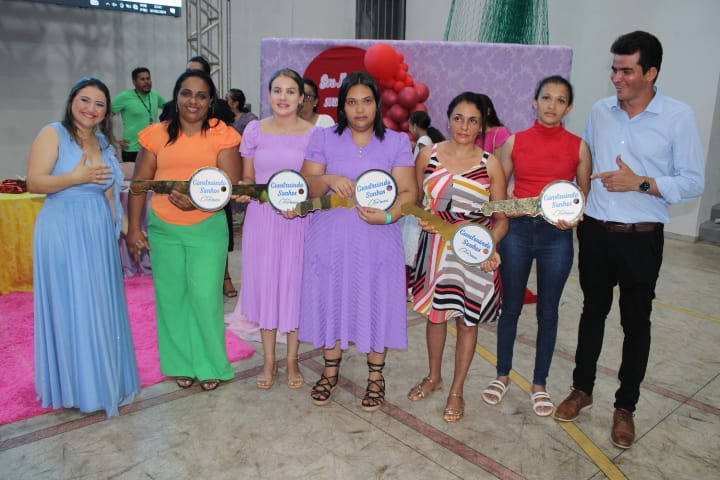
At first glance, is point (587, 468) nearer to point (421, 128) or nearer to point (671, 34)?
point (421, 128)

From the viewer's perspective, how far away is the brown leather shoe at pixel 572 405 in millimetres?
3164

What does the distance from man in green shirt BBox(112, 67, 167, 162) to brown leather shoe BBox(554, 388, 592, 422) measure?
6.21m

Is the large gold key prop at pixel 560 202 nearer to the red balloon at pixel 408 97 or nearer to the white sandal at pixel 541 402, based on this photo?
the white sandal at pixel 541 402

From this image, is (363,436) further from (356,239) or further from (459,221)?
(459,221)

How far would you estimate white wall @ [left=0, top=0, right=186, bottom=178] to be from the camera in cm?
789

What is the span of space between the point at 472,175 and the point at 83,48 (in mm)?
7697

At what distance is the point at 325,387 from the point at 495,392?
38.7 inches

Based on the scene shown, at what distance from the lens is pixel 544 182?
2.90 metres

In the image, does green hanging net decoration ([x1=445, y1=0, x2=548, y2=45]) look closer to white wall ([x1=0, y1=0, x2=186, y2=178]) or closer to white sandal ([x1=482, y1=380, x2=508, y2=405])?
white wall ([x1=0, y1=0, x2=186, y2=178])

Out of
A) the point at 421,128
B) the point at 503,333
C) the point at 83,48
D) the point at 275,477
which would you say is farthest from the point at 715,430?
the point at 83,48

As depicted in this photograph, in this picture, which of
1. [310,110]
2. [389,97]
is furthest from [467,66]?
[310,110]

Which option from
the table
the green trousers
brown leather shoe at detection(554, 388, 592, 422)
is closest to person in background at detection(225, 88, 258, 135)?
the table

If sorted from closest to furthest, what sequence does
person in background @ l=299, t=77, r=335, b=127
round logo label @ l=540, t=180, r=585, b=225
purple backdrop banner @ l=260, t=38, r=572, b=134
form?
round logo label @ l=540, t=180, r=585, b=225 → person in background @ l=299, t=77, r=335, b=127 → purple backdrop banner @ l=260, t=38, r=572, b=134

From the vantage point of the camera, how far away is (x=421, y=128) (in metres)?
5.22
